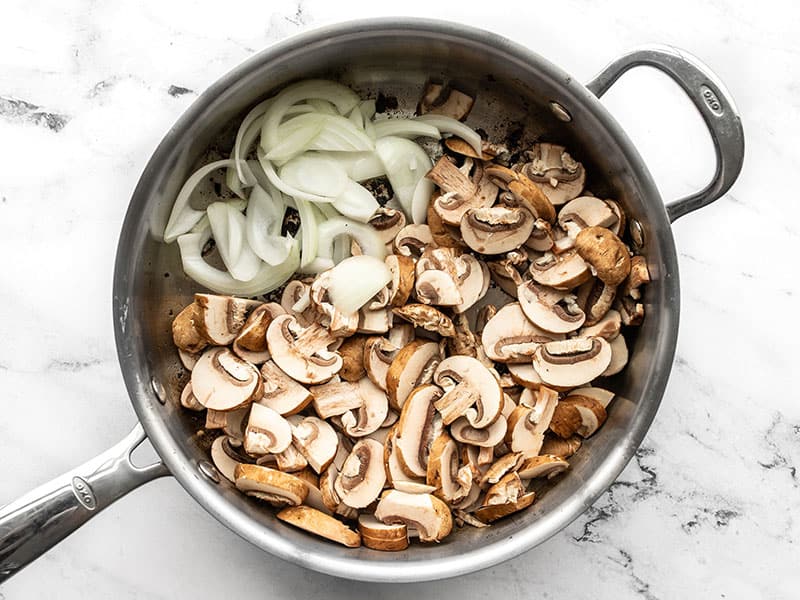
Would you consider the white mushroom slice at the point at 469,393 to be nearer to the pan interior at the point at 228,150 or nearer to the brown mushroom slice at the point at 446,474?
the brown mushroom slice at the point at 446,474

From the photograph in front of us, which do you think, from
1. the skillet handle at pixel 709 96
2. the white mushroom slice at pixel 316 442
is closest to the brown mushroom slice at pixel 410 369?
the white mushroom slice at pixel 316 442

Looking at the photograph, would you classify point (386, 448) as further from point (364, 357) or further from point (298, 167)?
point (298, 167)

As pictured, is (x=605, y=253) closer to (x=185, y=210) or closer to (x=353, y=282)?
(x=353, y=282)

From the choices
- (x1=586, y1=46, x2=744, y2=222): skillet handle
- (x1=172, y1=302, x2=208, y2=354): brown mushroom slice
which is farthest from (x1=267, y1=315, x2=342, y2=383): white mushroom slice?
(x1=586, y1=46, x2=744, y2=222): skillet handle

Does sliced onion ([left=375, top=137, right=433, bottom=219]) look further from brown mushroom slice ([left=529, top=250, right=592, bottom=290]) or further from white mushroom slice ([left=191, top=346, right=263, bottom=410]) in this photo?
white mushroom slice ([left=191, top=346, right=263, bottom=410])

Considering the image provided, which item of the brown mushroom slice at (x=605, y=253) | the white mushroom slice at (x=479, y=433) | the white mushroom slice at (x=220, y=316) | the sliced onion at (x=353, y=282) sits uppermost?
the brown mushroom slice at (x=605, y=253)

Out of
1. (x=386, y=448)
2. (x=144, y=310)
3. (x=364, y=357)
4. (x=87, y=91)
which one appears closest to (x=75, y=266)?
(x=144, y=310)
